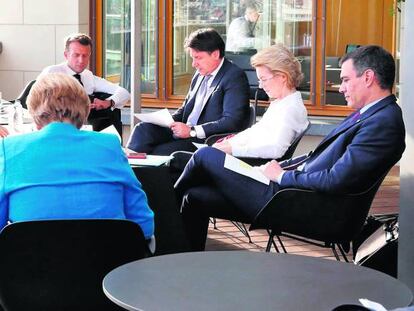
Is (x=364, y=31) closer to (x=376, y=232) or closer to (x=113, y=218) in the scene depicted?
(x=376, y=232)

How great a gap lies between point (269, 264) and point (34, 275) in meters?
0.86

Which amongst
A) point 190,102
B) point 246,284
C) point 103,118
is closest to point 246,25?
point 103,118

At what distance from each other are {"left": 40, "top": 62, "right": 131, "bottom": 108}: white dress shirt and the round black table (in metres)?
4.82

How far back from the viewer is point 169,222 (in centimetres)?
473

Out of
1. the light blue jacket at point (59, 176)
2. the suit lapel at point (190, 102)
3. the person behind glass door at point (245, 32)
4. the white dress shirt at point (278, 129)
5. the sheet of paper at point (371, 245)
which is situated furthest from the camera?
the person behind glass door at point (245, 32)

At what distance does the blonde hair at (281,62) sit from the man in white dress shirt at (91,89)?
2.04m

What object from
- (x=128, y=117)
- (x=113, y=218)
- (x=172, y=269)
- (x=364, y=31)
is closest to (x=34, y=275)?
(x=113, y=218)

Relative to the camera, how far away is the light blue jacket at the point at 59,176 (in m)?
3.37

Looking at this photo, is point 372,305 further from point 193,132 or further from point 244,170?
point 193,132

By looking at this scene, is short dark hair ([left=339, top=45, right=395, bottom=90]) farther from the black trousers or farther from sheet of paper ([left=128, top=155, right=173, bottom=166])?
the black trousers

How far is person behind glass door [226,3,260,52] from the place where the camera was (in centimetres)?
969

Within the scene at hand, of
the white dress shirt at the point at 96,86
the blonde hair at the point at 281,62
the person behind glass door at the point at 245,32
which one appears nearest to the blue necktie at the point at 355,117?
the blonde hair at the point at 281,62

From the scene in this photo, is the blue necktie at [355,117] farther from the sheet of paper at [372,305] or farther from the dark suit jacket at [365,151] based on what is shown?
the sheet of paper at [372,305]

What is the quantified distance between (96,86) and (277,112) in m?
2.54
